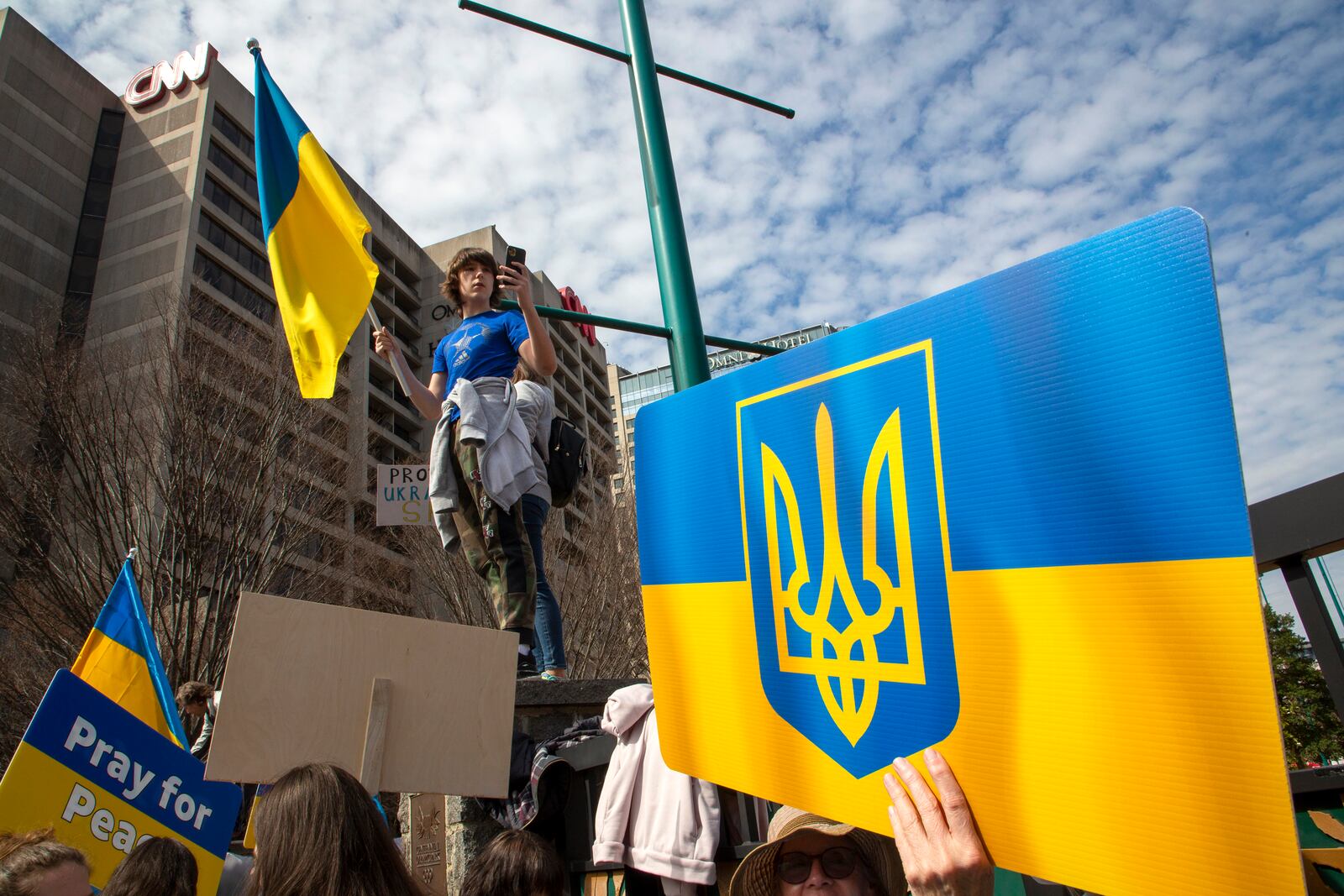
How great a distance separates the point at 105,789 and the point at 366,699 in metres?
1.30

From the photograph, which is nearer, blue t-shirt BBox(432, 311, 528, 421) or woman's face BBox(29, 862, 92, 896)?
woman's face BBox(29, 862, 92, 896)

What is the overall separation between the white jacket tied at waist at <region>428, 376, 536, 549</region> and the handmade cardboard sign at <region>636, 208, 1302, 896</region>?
95.6 inches

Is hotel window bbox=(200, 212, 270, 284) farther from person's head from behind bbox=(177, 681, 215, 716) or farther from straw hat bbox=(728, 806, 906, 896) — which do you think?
straw hat bbox=(728, 806, 906, 896)

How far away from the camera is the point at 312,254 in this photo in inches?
153

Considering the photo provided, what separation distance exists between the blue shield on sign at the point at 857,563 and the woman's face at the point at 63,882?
6.95 ft

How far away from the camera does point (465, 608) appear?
15.7 metres

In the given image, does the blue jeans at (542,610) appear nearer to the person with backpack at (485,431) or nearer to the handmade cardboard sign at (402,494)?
the person with backpack at (485,431)

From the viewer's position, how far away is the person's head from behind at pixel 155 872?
246 cm

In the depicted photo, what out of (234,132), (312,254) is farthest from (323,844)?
(234,132)

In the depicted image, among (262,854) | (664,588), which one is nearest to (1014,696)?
(664,588)

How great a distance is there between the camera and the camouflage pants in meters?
4.01

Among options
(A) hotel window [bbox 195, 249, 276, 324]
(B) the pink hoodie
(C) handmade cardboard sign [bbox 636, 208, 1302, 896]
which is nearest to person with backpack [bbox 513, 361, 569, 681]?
(B) the pink hoodie

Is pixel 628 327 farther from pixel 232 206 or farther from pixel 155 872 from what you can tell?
pixel 232 206

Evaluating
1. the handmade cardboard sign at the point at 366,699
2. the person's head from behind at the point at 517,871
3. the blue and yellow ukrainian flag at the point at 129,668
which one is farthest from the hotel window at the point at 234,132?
the person's head from behind at the point at 517,871
